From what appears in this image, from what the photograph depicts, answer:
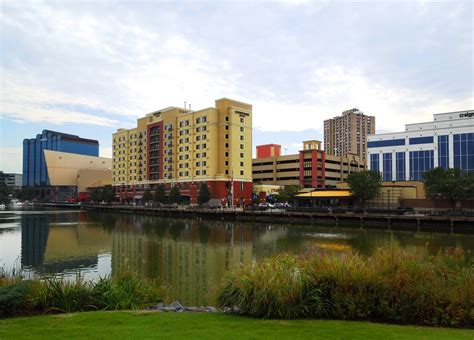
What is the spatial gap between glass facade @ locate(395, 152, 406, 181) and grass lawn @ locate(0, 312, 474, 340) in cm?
9330

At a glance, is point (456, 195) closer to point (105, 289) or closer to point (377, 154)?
point (377, 154)

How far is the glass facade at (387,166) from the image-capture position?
319 ft

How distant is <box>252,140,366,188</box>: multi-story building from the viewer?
12301 cm

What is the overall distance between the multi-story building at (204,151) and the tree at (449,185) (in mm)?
43097

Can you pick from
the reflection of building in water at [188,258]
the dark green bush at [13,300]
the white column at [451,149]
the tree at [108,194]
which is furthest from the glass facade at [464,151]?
the tree at [108,194]

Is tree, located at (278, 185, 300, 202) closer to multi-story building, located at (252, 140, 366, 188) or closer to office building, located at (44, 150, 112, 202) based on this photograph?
multi-story building, located at (252, 140, 366, 188)

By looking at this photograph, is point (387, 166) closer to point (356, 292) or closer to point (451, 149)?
point (451, 149)

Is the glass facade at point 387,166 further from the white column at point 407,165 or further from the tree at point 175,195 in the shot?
the tree at point 175,195

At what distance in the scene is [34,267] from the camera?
2839cm

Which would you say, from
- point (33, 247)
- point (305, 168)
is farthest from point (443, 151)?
point (33, 247)

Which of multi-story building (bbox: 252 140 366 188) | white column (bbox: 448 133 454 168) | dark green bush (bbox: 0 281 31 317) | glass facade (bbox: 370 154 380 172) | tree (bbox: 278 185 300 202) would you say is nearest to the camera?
dark green bush (bbox: 0 281 31 317)

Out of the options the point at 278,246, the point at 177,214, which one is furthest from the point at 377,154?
the point at 278,246

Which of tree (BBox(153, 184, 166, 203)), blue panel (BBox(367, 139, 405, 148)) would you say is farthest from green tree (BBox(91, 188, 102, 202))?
blue panel (BBox(367, 139, 405, 148))

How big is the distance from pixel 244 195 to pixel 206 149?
1482 cm
